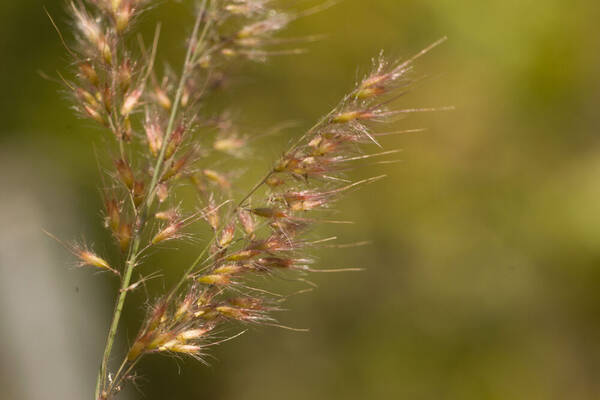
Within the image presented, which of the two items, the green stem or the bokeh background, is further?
the bokeh background

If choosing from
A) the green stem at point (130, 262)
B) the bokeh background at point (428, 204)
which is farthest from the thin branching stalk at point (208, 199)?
the bokeh background at point (428, 204)

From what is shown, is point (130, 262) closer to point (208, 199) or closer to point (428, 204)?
point (208, 199)

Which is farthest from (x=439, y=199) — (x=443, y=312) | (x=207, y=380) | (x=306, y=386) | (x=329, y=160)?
(x=329, y=160)

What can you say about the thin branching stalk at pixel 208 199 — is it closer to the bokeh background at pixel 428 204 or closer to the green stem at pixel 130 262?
the green stem at pixel 130 262

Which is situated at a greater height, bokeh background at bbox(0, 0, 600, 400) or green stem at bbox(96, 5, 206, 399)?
green stem at bbox(96, 5, 206, 399)

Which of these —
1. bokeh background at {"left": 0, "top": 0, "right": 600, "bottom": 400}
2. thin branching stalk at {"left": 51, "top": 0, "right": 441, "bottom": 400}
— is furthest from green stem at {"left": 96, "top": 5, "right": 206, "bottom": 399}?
bokeh background at {"left": 0, "top": 0, "right": 600, "bottom": 400}

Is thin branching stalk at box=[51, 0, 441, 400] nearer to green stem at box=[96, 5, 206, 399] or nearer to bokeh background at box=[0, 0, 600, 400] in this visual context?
green stem at box=[96, 5, 206, 399]

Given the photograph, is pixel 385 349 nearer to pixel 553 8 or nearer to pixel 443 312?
pixel 443 312

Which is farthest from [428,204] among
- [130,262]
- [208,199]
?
[130,262]
